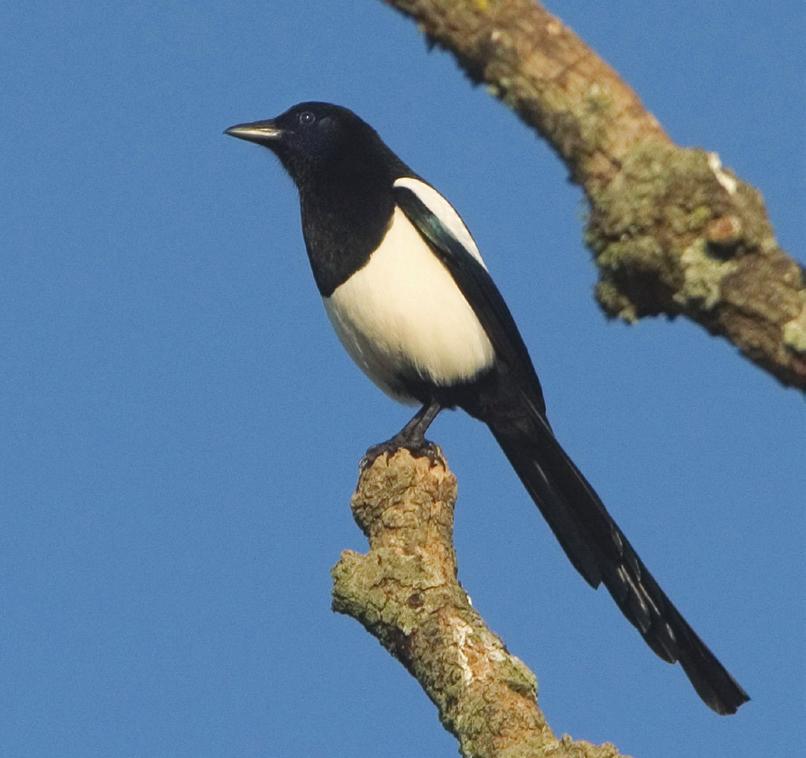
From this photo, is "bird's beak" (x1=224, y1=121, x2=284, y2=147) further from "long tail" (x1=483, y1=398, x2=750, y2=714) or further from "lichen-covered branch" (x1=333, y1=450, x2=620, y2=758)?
"lichen-covered branch" (x1=333, y1=450, x2=620, y2=758)

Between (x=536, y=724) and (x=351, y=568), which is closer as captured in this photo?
(x=536, y=724)

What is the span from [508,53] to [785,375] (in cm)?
55

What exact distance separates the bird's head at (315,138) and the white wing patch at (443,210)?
0.90 ft

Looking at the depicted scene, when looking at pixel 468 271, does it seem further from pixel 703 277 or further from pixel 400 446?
pixel 703 277

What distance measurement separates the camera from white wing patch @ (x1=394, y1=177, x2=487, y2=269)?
5625 millimetres

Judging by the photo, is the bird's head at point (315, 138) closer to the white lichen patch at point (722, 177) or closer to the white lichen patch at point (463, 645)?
the white lichen patch at point (463, 645)

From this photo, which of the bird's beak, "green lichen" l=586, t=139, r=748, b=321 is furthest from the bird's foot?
"green lichen" l=586, t=139, r=748, b=321

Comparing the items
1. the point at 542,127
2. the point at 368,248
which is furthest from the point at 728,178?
the point at 368,248

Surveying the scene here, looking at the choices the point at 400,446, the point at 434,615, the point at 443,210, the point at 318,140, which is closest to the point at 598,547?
the point at 400,446

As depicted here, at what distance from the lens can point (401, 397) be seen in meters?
5.95

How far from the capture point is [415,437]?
5.52 m

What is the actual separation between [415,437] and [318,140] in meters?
1.44

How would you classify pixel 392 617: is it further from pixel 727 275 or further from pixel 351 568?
pixel 727 275

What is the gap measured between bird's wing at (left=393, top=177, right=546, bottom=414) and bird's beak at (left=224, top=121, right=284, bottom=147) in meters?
0.86
